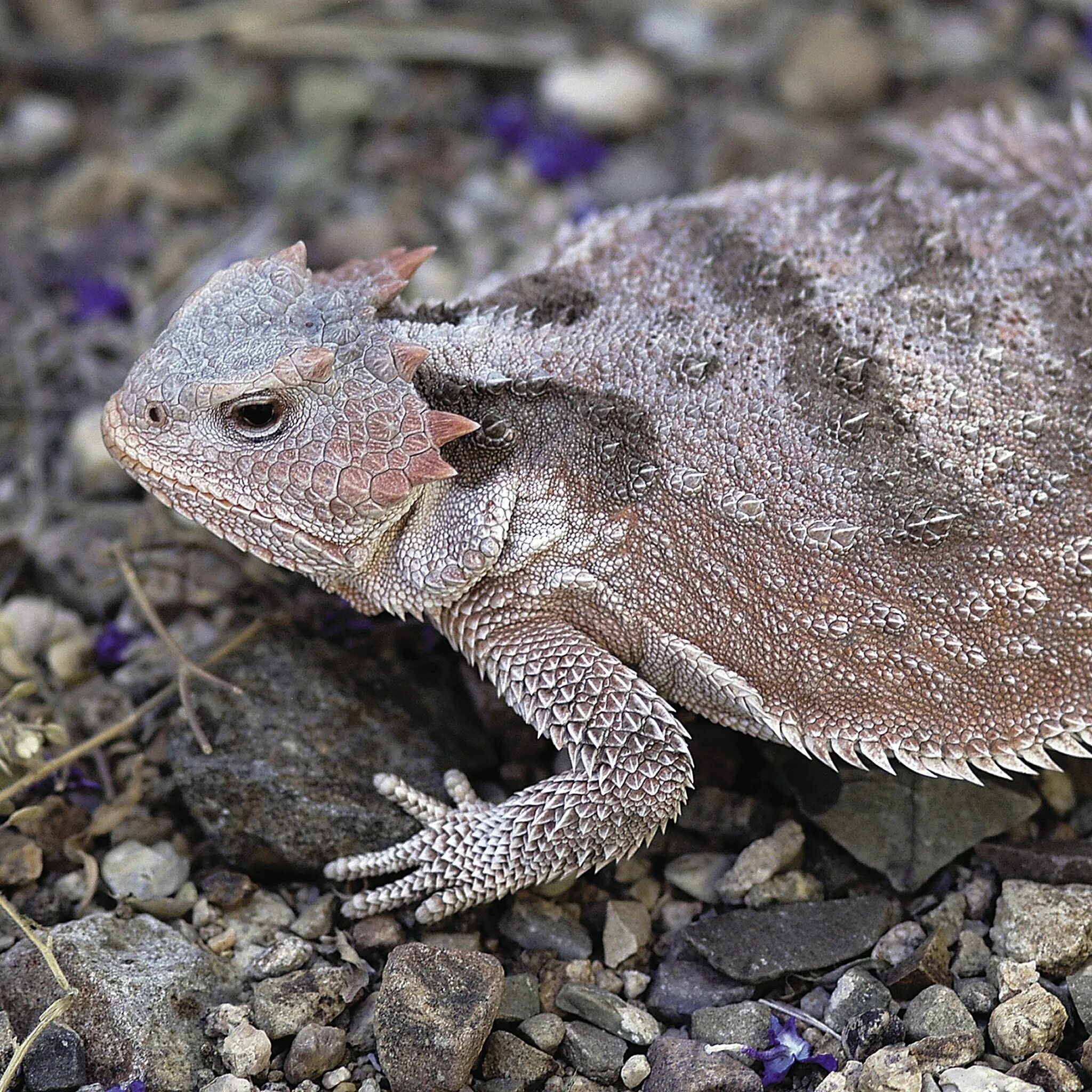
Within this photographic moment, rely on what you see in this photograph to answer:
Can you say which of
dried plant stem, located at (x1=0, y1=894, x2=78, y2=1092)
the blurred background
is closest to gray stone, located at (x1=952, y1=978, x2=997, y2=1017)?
dried plant stem, located at (x1=0, y1=894, x2=78, y2=1092)

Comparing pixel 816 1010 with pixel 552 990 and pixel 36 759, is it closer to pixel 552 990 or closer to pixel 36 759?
pixel 552 990

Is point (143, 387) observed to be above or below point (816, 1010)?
above

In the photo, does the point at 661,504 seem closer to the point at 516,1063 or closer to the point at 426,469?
the point at 426,469

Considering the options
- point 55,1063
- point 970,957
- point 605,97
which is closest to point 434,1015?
point 55,1063

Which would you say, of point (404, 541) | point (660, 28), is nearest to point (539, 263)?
point (404, 541)

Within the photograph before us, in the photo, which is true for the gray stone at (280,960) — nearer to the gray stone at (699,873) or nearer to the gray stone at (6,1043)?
the gray stone at (6,1043)

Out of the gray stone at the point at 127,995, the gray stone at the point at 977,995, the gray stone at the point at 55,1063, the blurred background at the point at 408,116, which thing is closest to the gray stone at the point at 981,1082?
the gray stone at the point at 977,995
